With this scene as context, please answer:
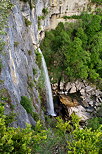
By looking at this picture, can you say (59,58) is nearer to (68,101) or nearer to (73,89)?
(73,89)

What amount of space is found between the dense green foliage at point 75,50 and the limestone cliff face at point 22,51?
2264 millimetres

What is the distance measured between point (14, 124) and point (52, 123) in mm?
9544

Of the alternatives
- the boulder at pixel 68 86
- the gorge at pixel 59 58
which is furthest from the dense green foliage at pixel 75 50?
the boulder at pixel 68 86

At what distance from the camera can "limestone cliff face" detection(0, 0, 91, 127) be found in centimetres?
1126

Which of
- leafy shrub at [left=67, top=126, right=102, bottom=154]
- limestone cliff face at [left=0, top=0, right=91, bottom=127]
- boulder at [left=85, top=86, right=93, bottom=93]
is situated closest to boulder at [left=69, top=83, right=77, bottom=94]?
boulder at [left=85, top=86, right=93, bottom=93]

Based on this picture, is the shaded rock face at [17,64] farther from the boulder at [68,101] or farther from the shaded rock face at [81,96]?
the shaded rock face at [81,96]

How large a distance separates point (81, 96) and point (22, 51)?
1353 cm

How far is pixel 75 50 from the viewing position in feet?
84.7

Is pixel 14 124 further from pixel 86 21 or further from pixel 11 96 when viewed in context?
pixel 86 21

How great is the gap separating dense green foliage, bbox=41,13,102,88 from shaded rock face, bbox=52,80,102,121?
134 centimetres

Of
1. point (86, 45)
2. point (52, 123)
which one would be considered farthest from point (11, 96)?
point (86, 45)

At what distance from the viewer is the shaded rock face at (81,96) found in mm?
24109

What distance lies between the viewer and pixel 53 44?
2830cm

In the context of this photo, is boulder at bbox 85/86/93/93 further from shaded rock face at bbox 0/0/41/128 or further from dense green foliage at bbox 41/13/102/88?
shaded rock face at bbox 0/0/41/128
